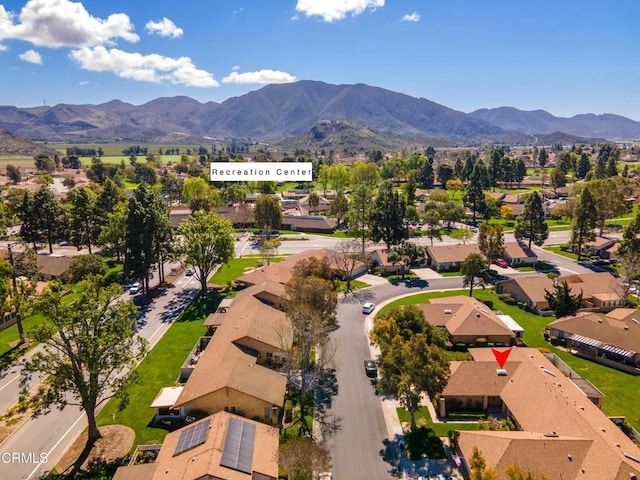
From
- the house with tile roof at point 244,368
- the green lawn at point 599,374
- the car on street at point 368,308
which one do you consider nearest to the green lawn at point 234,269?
the house with tile roof at point 244,368

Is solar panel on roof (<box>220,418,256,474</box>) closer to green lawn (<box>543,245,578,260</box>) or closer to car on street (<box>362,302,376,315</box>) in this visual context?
car on street (<box>362,302,376,315</box>)

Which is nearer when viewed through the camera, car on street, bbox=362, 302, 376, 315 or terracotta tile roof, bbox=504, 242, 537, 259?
car on street, bbox=362, 302, 376, 315

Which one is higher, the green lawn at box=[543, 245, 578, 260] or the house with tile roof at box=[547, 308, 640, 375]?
the green lawn at box=[543, 245, 578, 260]

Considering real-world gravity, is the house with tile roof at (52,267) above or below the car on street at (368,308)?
above

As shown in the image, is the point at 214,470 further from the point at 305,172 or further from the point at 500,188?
the point at 500,188

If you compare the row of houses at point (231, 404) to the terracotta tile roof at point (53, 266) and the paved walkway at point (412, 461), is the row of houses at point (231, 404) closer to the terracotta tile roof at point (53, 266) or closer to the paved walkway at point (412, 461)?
the paved walkway at point (412, 461)

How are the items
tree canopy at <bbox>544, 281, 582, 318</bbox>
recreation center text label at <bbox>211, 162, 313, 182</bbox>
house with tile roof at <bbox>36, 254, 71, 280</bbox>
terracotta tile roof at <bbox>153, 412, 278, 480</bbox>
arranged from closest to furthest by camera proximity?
1. terracotta tile roof at <bbox>153, 412, 278, 480</bbox>
2. tree canopy at <bbox>544, 281, 582, 318</bbox>
3. house with tile roof at <bbox>36, 254, 71, 280</bbox>
4. recreation center text label at <bbox>211, 162, 313, 182</bbox>

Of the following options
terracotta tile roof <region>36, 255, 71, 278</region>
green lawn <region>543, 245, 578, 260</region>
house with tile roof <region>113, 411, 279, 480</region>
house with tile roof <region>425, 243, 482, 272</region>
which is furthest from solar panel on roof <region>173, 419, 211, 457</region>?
green lawn <region>543, 245, 578, 260</region>
